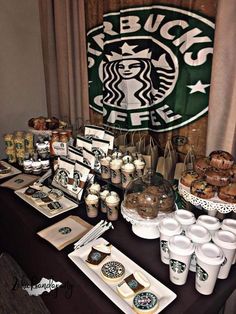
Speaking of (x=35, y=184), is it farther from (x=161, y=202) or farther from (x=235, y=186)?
(x=235, y=186)

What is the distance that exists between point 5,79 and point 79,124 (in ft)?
2.24

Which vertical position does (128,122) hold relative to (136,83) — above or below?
below

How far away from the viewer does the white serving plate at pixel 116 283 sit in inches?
31.8

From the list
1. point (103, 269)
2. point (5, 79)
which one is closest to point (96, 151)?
point (103, 269)

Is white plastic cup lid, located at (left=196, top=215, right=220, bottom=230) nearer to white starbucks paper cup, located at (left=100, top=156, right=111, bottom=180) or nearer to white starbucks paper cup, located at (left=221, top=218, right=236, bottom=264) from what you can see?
white starbucks paper cup, located at (left=221, top=218, right=236, bottom=264)

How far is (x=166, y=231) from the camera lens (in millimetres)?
905

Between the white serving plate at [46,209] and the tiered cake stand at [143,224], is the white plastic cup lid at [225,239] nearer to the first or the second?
the tiered cake stand at [143,224]

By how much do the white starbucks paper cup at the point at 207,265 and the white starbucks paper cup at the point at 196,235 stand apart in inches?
0.8

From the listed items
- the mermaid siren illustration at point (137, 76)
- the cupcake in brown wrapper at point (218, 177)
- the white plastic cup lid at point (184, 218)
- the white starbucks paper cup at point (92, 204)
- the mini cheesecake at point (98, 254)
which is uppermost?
the mermaid siren illustration at point (137, 76)

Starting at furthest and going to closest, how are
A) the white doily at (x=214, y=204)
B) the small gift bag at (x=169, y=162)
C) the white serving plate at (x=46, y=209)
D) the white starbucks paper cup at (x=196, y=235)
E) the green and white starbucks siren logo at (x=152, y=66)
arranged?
the small gift bag at (x=169, y=162) < the green and white starbucks siren logo at (x=152, y=66) < the white serving plate at (x=46, y=209) < the white doily at (x=214, y=204) < the white starbucks paper cup at (x=196, y=235)

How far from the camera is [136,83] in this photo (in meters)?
1.63

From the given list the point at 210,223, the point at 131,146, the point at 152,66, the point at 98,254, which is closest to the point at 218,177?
the point at 210,223

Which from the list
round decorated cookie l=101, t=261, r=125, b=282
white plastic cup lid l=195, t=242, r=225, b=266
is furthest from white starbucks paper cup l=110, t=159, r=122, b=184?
white plastic cup lid l=195, t=242, r=225, b=266

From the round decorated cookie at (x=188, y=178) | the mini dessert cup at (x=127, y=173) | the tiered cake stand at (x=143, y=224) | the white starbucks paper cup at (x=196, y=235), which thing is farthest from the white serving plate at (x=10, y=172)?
the white starbucks paper cup at (x=196, y=235)
